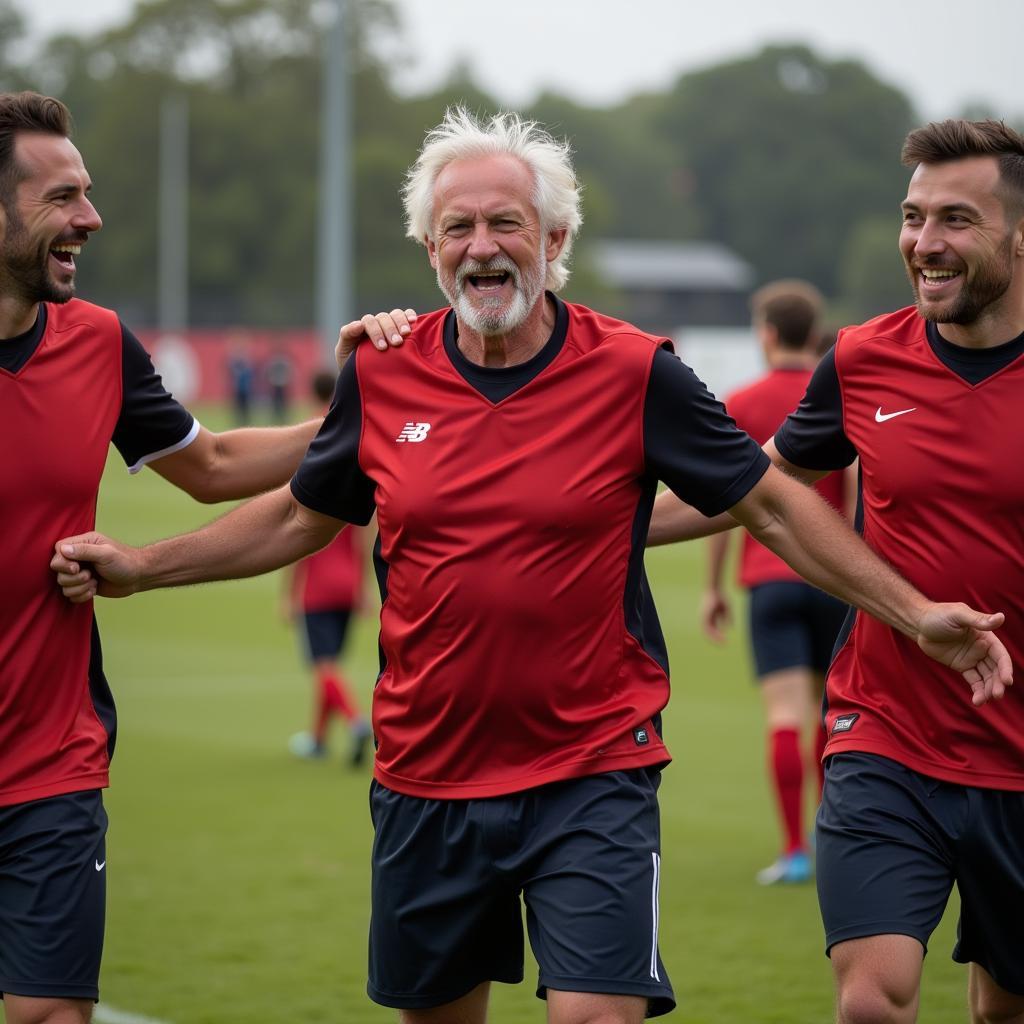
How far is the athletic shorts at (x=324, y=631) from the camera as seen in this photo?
11852 millimetres

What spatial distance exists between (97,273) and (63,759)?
77491 millimetres

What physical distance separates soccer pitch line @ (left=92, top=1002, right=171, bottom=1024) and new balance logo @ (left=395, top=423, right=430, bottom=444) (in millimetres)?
2826

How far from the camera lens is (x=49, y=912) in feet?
14.9

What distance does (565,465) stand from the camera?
15.1 ft

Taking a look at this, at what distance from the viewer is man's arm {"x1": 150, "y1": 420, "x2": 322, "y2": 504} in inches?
216

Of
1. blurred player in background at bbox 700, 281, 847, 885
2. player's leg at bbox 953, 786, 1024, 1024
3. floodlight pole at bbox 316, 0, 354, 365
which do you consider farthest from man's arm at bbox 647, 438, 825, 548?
floodlight pole at bbox 316, 0, 354, 365

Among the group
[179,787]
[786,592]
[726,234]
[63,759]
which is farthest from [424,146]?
[726,234]

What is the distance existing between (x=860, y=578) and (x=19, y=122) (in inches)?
96.9

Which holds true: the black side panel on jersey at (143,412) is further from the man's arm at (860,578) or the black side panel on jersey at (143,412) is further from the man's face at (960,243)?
the man's face at (960,243)

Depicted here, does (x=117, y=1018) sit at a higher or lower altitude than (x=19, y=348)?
lower

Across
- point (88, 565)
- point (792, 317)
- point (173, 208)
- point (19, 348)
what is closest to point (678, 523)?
point (88, 565)

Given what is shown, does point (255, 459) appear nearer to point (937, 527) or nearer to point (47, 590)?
point (47, 590)

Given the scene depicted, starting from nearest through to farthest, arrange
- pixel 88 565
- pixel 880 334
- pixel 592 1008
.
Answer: pixel 592 1008, pixel 88 565, pixel 880 334

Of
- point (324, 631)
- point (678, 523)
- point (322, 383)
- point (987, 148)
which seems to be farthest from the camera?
point (324, 631)
